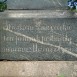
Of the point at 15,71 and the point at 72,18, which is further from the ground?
the point at 72,18

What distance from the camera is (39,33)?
3.28 meters

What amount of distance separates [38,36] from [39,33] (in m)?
0.03

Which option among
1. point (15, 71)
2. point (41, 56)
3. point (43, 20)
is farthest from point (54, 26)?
point (15, 71)

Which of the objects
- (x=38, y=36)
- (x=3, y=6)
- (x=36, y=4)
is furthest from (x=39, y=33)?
(x=3, y=6)

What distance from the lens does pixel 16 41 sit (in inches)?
130

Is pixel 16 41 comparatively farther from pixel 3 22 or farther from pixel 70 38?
pixel 70 38

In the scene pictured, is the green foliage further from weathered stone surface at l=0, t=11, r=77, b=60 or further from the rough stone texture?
the rough stone texture

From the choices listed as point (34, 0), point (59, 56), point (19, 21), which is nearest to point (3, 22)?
point (19, 21)

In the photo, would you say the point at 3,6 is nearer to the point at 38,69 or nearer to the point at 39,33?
the point at 39,33

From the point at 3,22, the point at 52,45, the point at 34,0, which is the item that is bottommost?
the point at 52,45

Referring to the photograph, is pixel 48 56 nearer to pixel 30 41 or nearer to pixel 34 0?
pixel 30 41

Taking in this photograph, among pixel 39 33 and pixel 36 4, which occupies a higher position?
pixel 36 4

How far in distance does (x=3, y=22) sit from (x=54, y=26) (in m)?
0.53

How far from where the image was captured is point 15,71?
324 centimetres
